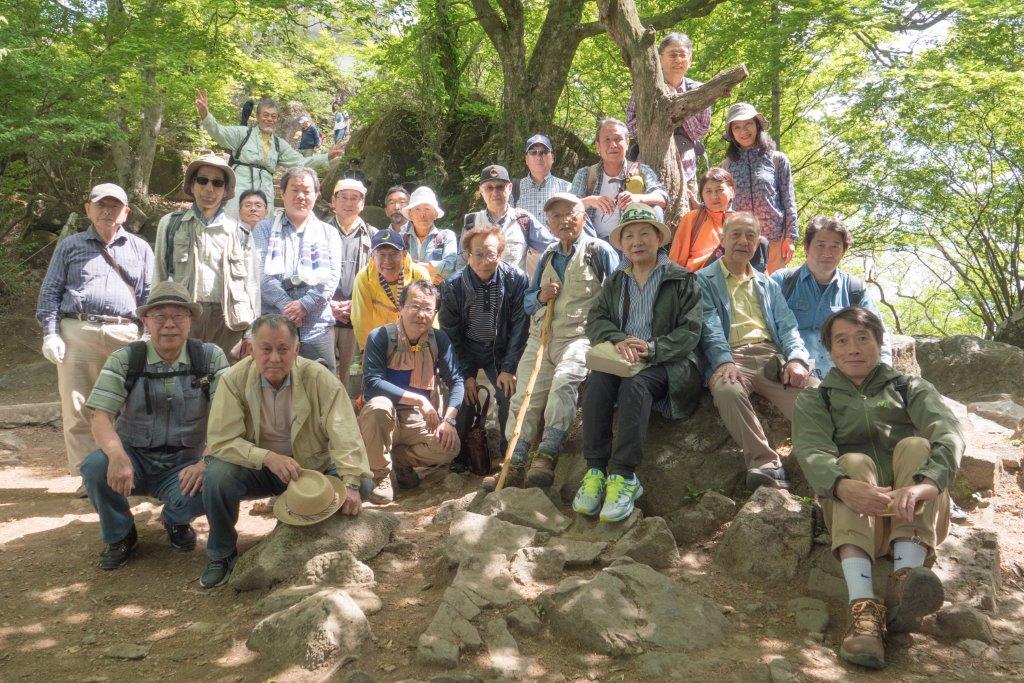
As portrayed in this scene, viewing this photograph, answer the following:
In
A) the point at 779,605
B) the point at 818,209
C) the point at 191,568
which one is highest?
the point at 818,209

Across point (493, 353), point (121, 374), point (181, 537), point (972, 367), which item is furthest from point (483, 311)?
point (972, 367)

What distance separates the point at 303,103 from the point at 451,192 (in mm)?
10231

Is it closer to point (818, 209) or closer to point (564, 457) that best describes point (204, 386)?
point (564, 457)

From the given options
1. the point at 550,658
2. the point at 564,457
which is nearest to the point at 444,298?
the point at 564,457

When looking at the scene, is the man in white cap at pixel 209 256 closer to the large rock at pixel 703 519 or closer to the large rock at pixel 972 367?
the large rock at pixel 703 519

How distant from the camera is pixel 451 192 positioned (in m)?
13.5

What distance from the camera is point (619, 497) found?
4.52m

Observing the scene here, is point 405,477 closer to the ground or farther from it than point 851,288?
closer to the ground

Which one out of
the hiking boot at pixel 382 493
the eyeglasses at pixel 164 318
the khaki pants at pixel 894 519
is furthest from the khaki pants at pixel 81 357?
A: the khaki pants at pixel 894 519

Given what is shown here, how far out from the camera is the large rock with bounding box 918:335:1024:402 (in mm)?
9000

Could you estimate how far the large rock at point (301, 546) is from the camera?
435 cm

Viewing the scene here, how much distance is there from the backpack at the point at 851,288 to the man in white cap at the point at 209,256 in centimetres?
446

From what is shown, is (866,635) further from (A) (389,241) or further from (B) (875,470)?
(A) (389,241)

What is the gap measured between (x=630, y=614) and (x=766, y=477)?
1.55 meters
